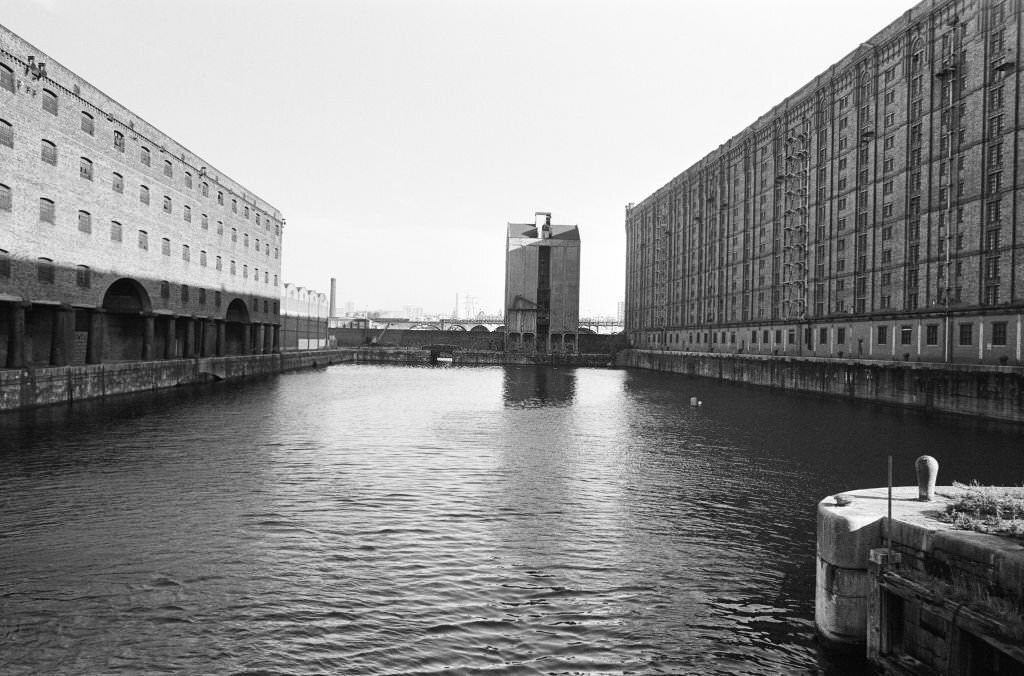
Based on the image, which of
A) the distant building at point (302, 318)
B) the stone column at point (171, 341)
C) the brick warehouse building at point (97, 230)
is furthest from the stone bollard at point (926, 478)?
the distant building at point (302, 318)

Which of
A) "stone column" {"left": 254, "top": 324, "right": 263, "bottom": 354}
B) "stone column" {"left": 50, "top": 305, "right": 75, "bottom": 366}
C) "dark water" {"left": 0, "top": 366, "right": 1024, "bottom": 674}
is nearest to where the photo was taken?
"dark water" {"left": 0, "top": 366, "right": 1024, "bottom": 674}

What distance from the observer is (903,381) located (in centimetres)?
4728

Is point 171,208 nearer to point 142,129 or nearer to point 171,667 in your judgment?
point 142,129

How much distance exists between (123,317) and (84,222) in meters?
12.9

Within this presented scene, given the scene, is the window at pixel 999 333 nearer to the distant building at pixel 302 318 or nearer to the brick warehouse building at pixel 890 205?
the brick warehouse building at pixel 890 205

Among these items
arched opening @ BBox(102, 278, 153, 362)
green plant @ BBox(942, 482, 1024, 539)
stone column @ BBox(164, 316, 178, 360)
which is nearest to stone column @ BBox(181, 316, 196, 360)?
stone column @ BBox(164, 316, 178, 360)

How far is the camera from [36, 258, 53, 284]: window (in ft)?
125

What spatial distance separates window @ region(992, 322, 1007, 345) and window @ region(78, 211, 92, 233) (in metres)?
62.1

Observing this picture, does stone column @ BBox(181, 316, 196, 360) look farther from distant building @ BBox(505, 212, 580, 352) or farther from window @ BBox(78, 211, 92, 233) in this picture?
distant building @ BBox(505, 212, 580, 352)

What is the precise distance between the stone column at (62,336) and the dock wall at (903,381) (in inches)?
2250

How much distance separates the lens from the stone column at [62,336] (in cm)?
4034

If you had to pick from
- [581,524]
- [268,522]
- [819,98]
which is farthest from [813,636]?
[819,98]

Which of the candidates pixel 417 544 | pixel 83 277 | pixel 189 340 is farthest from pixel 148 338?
pixel 417 544

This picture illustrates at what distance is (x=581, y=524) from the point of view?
17219 mm
